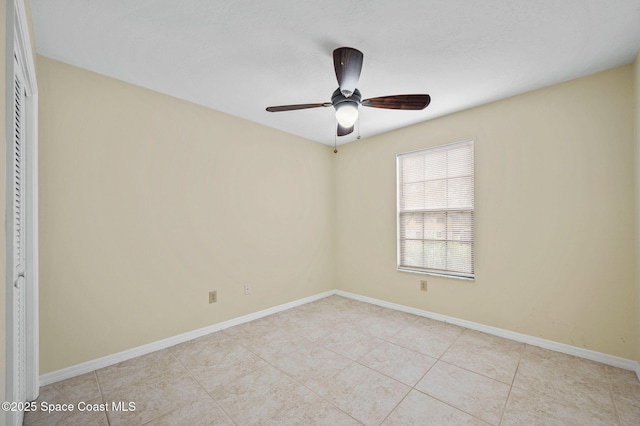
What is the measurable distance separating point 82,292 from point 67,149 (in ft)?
3.80

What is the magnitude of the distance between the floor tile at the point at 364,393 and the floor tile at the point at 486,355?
693mm

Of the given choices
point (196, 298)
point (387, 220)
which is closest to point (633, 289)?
point (387, 220)

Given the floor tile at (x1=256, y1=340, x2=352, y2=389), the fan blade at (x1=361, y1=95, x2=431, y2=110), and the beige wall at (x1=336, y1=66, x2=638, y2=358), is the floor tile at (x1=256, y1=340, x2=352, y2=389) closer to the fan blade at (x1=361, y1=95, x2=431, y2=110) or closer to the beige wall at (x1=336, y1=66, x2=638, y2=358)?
the beige wall at (x1=336, y1=66, x2=638, y2=358)

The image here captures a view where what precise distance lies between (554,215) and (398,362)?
78.2 inches

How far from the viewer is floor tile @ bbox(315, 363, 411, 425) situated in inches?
71.4

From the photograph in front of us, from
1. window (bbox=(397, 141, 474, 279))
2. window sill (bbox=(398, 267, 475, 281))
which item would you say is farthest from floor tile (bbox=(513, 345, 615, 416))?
window (bbox=(397, 141, 474, 279))

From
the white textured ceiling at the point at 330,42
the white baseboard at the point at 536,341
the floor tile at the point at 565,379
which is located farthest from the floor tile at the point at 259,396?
the white textured ceiling at the point at 330,42

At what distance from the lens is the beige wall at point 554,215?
232 centimetres

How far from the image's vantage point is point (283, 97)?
2812 millimetres

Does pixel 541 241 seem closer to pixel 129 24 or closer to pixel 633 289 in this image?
pixel 633 289

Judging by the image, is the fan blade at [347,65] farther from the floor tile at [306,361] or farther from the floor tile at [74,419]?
the floor tile at [74,419]

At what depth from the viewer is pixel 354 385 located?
210 cm

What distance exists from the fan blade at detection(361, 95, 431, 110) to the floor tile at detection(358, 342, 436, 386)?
212 centimetres

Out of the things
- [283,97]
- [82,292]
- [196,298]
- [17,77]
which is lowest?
[196,298]
